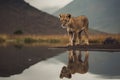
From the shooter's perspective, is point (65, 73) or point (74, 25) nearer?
point (65, 73)

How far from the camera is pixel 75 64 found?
298cm

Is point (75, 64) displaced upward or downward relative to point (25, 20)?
downward

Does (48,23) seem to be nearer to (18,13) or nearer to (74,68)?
(18,13)

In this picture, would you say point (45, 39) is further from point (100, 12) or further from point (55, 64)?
point (100, 12)

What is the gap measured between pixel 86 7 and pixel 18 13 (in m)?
0.62

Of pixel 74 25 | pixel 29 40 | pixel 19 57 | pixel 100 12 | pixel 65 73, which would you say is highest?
pixel 100 12

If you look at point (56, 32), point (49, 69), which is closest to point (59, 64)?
point (49, 69)

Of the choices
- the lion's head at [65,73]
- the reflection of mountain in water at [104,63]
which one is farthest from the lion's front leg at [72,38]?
the lion's head at [65,73]

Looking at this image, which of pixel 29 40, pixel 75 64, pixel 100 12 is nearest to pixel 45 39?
pixel 29 40

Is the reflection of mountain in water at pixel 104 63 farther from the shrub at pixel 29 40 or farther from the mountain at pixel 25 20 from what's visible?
the shrub at pixel 29 40

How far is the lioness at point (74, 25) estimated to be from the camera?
2984 millimetres

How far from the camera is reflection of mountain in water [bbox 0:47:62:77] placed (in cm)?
290

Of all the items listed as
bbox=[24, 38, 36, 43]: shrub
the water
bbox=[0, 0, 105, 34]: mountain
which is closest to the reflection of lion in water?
the water

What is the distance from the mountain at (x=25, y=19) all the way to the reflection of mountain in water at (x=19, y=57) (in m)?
0.16
